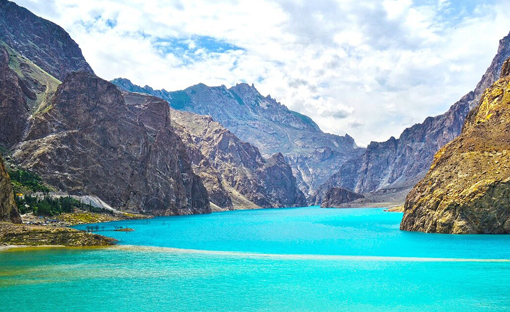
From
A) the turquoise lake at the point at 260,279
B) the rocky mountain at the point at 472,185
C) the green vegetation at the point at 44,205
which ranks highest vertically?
the rocky mountain at the point at 472,185

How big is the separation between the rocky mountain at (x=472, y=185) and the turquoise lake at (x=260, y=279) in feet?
52.5

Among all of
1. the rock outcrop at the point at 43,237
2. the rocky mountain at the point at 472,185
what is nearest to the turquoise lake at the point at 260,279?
the rock outcrop at the point at 43,237

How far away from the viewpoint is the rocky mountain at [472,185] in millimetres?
100875

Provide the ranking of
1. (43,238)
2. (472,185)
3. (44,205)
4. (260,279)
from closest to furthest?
(260,279) → (43,238) → (472,185) → (44,205)

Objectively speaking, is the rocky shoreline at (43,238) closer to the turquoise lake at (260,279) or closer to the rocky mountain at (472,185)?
A: the turquoise lake at (260,279)

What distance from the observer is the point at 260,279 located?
5366 cm

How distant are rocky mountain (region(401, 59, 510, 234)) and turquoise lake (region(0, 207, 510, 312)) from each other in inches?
630

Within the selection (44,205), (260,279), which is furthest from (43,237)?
(44,205)

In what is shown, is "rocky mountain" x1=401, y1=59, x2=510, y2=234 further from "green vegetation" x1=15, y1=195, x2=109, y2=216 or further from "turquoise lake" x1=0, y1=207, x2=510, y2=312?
"green vegetation" x1=15, y1=195, x2=109, y2=216

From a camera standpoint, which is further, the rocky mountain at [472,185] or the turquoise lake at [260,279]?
the rocky mountain at [472,185]

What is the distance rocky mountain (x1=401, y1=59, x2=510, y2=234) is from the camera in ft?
331

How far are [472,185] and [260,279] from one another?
72.6m

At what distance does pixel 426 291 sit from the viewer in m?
46.3

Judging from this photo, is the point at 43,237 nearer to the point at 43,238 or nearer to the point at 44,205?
the point at 43,238
